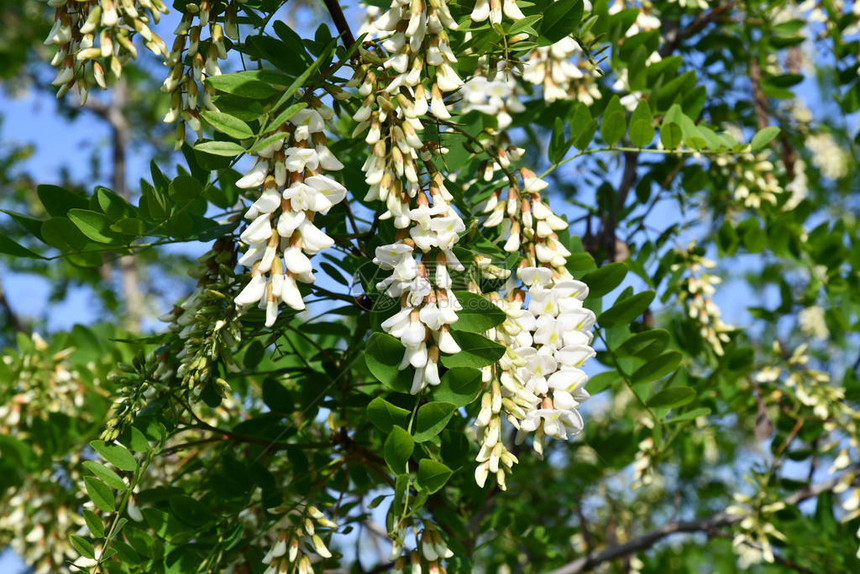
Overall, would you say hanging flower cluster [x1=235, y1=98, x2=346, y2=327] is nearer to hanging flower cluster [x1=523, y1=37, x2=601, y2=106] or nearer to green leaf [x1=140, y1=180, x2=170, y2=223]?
green leaf [x1=140, y1=180, x2=170, y2=223]

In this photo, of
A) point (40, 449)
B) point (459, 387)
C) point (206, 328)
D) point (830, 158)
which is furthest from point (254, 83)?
point (830, 158)

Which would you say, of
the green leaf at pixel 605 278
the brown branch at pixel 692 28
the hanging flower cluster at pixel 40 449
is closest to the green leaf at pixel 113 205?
the green leaf at pixel 605 278

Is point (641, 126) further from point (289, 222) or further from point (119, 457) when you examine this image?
point (119, 457)

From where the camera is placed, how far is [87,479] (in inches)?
35.1

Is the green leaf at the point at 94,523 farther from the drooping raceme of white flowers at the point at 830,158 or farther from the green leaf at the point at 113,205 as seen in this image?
the drooping raceme of white flowers at the point at 830,158

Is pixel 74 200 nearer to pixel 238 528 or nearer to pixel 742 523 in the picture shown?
pixel 238 528

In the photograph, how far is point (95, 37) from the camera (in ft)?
2.80

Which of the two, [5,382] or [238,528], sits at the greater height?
[5,382]

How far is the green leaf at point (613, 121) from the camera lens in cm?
111

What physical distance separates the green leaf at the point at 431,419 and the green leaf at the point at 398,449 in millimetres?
19

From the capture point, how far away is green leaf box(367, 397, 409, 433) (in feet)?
2.75

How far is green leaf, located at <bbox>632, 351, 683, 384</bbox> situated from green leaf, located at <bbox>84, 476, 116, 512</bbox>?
0.72m

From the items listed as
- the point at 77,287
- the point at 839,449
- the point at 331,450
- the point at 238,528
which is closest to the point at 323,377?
the point at 331,450

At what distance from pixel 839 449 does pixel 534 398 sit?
4.31ft
